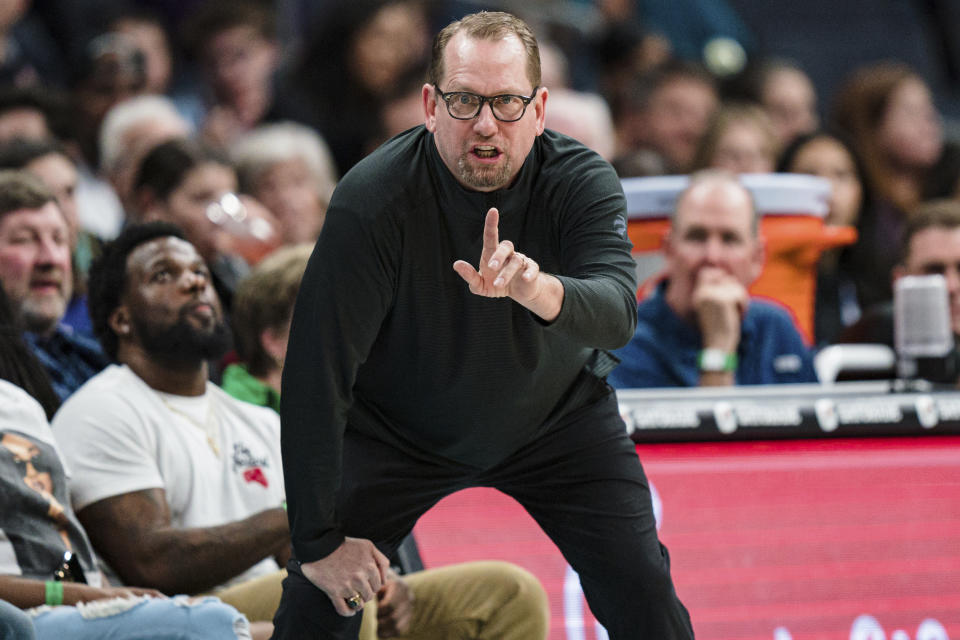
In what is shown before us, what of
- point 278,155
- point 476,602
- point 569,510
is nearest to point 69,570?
point 476,602

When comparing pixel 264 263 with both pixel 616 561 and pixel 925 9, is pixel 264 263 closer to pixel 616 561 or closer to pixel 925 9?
pixel 616 561

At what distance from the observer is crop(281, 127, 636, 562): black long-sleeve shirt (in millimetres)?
2492

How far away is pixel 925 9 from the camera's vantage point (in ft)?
27.9

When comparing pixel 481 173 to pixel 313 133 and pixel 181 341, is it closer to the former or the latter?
pixel 181 341

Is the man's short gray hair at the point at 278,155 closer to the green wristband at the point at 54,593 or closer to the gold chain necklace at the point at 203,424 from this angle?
the gold chain necklace at the point at 203,424

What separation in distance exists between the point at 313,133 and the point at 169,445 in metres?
3.14

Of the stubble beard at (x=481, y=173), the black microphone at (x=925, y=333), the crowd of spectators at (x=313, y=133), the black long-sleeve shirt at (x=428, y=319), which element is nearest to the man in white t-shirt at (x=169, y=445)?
the crowd of spectators at (x=313, y=133)

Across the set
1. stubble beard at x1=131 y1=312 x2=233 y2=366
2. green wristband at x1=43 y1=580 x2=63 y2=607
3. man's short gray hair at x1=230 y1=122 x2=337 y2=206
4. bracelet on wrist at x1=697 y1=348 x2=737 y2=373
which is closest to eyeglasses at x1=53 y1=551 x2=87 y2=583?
green wristband at x1=43 y1=580 x2=63 y2=607

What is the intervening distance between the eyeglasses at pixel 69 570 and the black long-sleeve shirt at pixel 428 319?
22.1 inches

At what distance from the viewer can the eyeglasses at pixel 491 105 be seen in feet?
8.03

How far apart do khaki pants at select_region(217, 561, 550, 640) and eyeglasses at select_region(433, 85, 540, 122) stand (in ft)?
3.86

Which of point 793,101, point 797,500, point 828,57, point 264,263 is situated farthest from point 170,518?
point 828,57

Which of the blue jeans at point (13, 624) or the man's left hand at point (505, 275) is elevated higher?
the man's left hand at point (505, 275)

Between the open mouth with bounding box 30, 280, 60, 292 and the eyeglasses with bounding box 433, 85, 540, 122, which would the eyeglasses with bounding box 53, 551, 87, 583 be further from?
the eyeglasses with bounding box 433, 85, 540, 122
